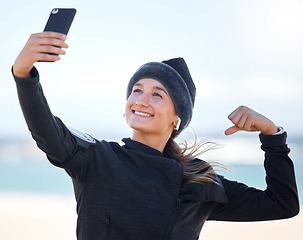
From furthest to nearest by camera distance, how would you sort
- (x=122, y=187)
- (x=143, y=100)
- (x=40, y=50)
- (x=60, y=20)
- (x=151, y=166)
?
1. (x=143, y=100)
2. (x=151, y=166)
3. (x=122, y=187)
4. (x=60, y=20)
5. (x=40, y=50)

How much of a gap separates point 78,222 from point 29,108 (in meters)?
0.75

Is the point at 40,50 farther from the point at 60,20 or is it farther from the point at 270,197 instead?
the point at 270,197

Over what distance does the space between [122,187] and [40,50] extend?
873 millimetres

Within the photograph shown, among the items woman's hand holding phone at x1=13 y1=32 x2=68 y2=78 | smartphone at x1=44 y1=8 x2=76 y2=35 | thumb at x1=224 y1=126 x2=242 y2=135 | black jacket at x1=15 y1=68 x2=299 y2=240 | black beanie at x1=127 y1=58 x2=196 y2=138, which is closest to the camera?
woman's hand holding phone at x1=13 y1=32 x2=68 y2=78

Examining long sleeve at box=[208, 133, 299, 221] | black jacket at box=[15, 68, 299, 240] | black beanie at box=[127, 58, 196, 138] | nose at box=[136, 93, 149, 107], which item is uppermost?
black beanie at box=[127, 58, 196, 138]

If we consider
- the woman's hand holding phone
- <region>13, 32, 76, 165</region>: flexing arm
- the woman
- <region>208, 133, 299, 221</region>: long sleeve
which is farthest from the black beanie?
the woman's hand holding phone

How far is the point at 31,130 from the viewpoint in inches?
86.7

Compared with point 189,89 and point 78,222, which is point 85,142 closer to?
point 78,222

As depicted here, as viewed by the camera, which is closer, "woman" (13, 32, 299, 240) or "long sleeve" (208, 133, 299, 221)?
"woman" (13, 32, 299, 240)

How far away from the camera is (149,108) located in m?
2.80

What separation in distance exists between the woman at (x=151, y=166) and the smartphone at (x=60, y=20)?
0.08m

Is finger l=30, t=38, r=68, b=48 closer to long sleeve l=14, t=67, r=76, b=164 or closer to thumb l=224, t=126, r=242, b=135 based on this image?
long sleeve l=14, t=67, r=76, b=164

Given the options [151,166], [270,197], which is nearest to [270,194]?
[270,197]

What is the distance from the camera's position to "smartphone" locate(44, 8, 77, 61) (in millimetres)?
2093
